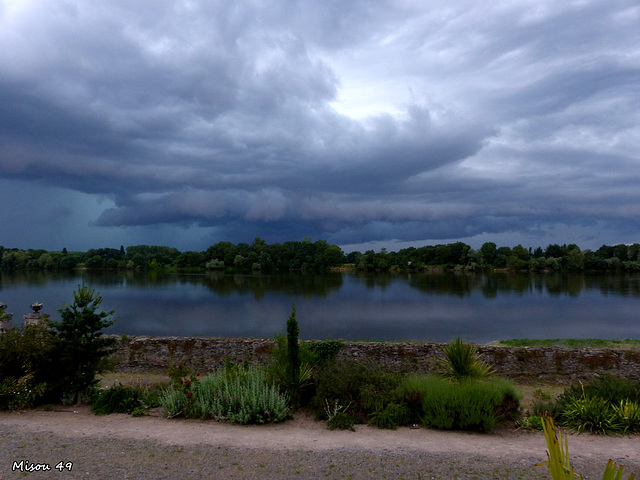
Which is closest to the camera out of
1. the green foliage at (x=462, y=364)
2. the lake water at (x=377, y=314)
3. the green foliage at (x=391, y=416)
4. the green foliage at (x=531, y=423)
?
the green foliage at (x=391, y=416)

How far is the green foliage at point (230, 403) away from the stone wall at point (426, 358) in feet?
15.0

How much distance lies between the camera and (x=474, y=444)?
5.45 meters

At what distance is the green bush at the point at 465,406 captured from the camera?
6.13 metres

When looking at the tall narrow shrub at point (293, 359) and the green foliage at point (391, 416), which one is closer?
the green foliage at point (391, 416)

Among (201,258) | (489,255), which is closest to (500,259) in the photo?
(489,255)

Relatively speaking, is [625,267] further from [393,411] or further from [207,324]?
[393,411]

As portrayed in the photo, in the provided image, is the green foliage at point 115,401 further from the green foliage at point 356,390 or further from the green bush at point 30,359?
the green foliage at point 356,390

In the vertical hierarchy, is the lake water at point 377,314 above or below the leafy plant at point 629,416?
below

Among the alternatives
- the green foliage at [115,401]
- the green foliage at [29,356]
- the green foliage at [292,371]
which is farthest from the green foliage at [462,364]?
the green foliage at [29,356]

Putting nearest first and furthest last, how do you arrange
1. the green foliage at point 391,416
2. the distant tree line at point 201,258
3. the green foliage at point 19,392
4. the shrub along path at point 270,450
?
the shrub along path at point 270,450
the green foliage at point 391,416
the green foliage at point 19,392
the distant tree line at point 201,258

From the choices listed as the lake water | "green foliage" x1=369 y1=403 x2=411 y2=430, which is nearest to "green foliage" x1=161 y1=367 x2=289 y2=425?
"green foliage" x1=369 y1=403 x2=411 y2=430

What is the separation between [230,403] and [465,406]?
3.56 m

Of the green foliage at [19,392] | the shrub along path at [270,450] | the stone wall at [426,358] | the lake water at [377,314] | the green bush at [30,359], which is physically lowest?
the lake water at [377,314]

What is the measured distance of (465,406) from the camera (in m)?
6.19
